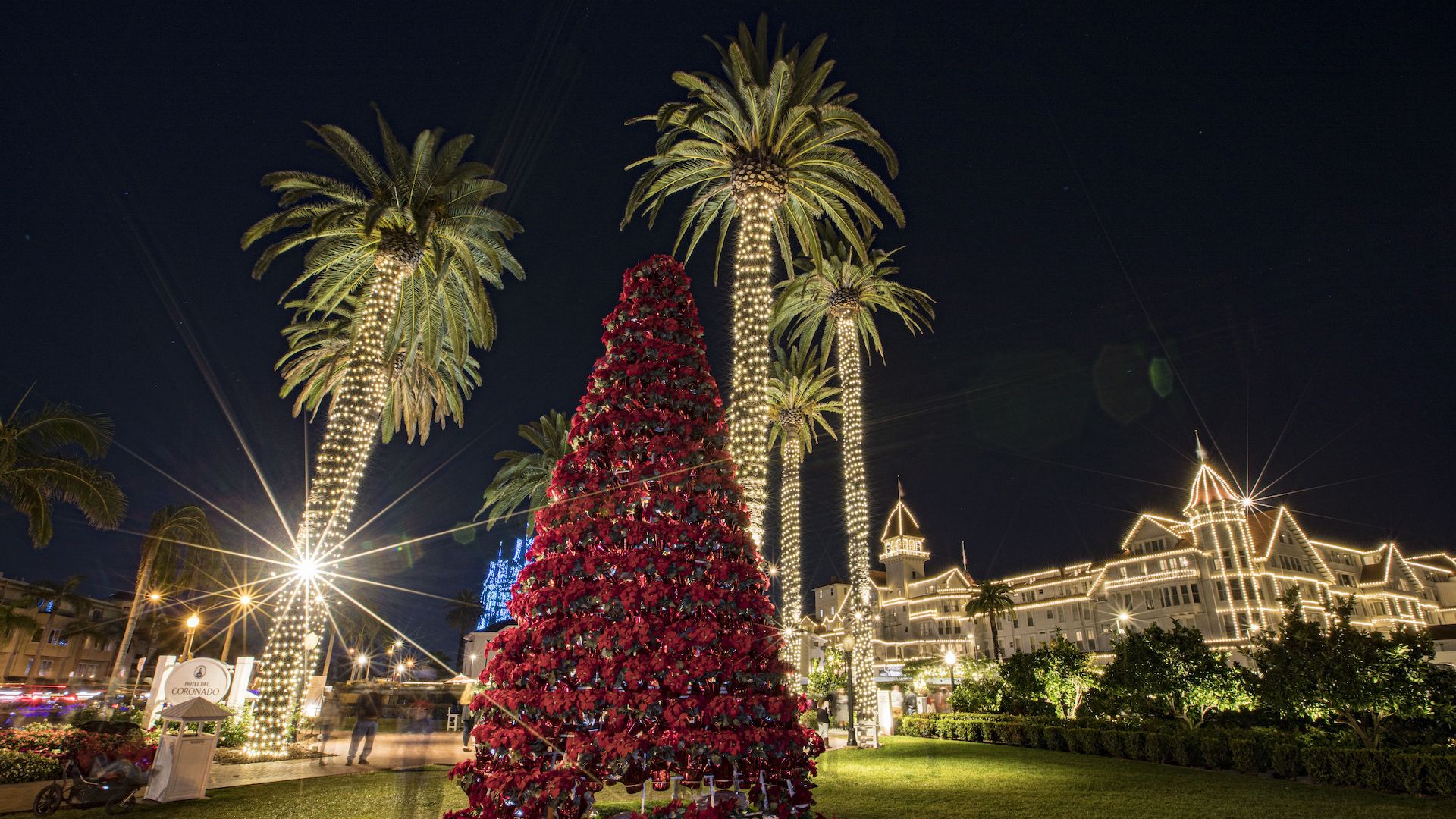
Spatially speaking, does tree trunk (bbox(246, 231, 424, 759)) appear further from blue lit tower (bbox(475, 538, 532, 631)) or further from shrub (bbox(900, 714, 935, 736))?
blue lit tower (bbox(475, 538, 532, 631))

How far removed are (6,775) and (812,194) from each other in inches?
1001

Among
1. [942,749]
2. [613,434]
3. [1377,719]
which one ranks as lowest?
[942,749]

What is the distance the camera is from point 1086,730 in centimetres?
2252

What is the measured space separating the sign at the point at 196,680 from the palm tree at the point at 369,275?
1.02 metres

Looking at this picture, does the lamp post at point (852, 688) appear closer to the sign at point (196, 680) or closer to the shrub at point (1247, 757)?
the shrub at point (1247, 757)

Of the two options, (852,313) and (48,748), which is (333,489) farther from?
(852,313)

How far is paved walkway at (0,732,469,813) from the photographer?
37.8ft

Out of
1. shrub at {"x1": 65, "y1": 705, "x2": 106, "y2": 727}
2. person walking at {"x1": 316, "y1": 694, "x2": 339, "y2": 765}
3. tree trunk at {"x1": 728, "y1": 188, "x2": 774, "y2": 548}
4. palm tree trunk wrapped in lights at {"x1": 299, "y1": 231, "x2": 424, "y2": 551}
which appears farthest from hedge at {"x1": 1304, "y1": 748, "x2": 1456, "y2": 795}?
shrub at {"x1": 65, "y1": 705, "x2": 106, "y2": 727}

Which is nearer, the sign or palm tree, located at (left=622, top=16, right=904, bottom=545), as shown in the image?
the sign

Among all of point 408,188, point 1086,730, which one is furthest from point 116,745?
point 1086,730

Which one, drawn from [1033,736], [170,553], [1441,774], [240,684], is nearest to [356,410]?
[240,684]

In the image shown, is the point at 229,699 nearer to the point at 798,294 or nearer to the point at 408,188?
the point at 408,188

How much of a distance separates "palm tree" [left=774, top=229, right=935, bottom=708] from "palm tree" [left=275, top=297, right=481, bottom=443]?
1541 centimetres

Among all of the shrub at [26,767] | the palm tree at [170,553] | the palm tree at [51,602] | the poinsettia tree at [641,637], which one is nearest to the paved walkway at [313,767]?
the shrub at [26,767]
